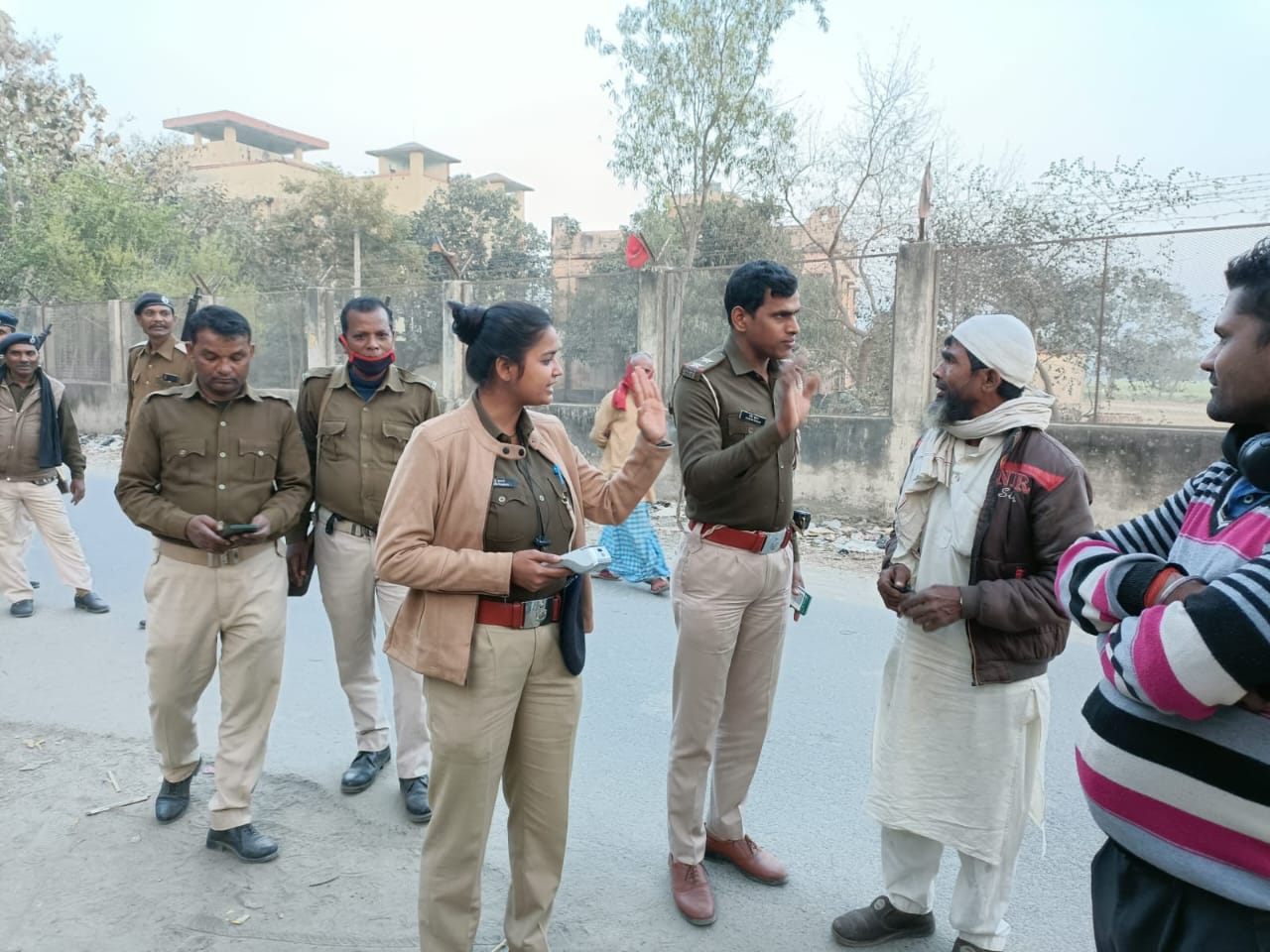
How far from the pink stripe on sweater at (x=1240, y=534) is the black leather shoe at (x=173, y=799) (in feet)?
11.9

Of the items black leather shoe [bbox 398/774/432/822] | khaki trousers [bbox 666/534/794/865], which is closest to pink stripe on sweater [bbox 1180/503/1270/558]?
khaki trousers [bbox 666/534/794/865]

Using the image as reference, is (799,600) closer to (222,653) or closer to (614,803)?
(614,803)

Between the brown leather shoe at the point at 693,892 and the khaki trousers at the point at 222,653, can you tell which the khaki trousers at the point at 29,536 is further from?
the brown leather shoe at the point at 693,892

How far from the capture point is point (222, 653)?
11.5 ft

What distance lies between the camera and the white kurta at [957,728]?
8.86 feet

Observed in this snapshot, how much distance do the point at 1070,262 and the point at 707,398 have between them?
7438mm

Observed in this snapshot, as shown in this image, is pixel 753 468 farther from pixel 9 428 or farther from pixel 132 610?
pixel 9 428

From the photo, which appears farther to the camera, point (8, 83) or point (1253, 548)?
point (8, 83)

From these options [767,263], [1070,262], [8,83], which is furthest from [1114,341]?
[8,83]

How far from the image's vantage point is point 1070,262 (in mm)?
9062

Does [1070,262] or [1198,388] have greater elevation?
[1070,262]

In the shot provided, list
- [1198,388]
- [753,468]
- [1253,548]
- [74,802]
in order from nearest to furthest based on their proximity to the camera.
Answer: [1253,548] < [753,468] < [74,802] < [1198,388]

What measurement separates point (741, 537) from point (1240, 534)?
1.76 meters

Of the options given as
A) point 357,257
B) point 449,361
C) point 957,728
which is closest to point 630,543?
point 957,728
